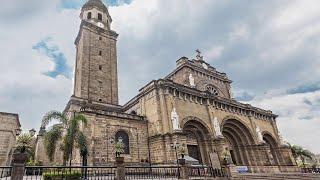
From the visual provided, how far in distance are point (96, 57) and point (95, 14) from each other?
889 cm

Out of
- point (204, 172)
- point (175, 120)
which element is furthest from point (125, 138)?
A: point (204, 172)

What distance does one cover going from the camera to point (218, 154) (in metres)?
27.6

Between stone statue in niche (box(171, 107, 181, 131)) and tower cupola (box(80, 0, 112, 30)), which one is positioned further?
tower cupola (box(80, 0, 112, 30))

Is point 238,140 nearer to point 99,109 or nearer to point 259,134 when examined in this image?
point 259,134

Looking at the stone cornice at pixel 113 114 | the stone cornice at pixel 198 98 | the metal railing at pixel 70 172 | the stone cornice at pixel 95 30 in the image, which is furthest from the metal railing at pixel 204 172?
the stone cornice at pixel 95 30

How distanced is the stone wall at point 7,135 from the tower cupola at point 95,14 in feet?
62.8

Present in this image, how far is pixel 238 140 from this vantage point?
35750 mm

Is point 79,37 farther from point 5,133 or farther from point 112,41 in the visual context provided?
point 5,133

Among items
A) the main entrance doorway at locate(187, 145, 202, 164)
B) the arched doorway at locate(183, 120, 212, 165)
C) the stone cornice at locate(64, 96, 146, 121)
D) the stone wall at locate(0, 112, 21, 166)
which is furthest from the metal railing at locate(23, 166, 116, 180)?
the arched doorway at locate(183, 120, 212, 165)

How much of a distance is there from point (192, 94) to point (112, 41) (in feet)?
60.3

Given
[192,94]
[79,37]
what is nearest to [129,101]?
[192,94]

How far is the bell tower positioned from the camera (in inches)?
1319

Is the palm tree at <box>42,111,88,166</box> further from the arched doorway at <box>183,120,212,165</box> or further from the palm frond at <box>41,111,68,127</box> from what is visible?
the arched doorway at <box>183,120,212,165</box>

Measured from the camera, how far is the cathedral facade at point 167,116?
80.2 feet
